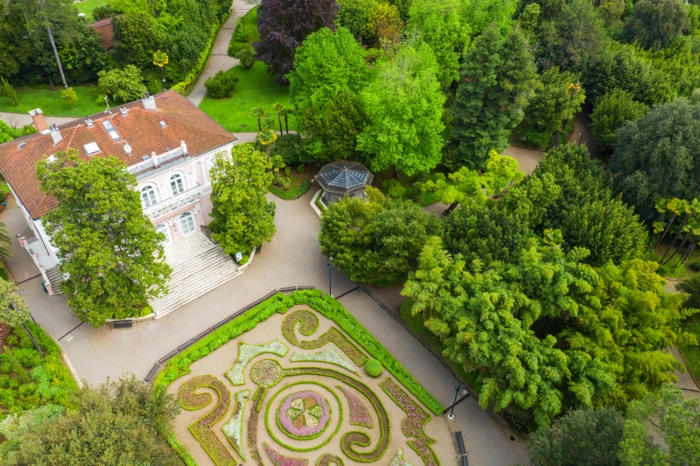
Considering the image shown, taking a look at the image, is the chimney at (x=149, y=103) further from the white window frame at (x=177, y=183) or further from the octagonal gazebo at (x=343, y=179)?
the octagonal gazebo at (x=343, y=179)

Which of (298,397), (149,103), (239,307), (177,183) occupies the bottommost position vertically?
(298,397)

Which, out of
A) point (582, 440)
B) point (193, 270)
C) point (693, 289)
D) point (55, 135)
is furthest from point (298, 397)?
point (693, 289)

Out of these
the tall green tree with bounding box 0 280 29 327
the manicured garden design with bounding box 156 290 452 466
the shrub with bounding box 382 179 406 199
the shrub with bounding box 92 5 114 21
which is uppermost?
the shrub with bounding box 92 5 114 21

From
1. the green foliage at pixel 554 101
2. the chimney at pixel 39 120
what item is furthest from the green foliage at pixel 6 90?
the green foliage at pixel 554 101

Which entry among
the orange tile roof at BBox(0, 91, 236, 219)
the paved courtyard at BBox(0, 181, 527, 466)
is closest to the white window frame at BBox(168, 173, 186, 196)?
the orange tile roof at BBox(0, 91, 236, 219)

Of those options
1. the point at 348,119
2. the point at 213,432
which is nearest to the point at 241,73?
the point at 348,119

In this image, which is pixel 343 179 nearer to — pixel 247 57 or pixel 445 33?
pixel 445 33

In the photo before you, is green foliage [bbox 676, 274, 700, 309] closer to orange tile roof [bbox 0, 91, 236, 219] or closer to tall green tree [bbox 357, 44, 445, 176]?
tall green tree [bbox 357, 44, 445, 176]
